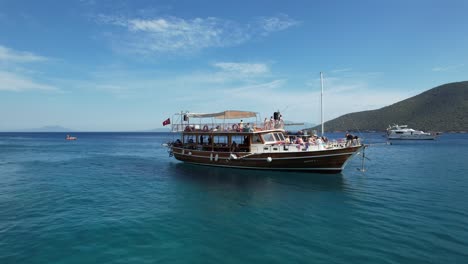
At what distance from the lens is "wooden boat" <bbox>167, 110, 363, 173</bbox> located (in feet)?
76.1

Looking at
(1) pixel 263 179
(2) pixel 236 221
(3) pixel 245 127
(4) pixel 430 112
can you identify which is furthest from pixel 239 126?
(4) pixel 430 112

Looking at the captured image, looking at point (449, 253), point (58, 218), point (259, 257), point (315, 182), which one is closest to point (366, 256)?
point (449, 253)

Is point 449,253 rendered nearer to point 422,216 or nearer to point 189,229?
point 422,216

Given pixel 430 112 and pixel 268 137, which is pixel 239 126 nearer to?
pixel 268 137

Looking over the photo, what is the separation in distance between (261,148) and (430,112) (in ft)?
545

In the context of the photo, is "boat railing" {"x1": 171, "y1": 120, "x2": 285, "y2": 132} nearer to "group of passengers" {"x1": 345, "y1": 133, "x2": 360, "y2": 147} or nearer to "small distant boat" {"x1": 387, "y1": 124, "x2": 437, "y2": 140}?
"group of passengers" {"x1": 345, "y1": 133, "x2": 360, "y2": 147}

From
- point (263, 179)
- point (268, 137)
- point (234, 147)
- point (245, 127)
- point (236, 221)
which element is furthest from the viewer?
point (234, 147)

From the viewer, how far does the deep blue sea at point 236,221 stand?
8.66 metres

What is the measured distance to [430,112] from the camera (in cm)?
14688

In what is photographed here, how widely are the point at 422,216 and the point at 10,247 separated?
17.7 meters

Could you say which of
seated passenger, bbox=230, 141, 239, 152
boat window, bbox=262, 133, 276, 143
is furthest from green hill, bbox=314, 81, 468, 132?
seated passenger, bbox=230, 141, 239, 152

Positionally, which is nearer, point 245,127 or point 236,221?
point 236,221

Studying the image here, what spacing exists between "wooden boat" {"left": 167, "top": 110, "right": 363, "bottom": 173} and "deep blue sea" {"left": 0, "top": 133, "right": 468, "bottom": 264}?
2438 millimetres

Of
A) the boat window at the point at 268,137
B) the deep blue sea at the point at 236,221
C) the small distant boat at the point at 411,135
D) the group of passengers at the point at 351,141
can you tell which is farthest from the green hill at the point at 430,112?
the deep blue sea at the point at 236,221
